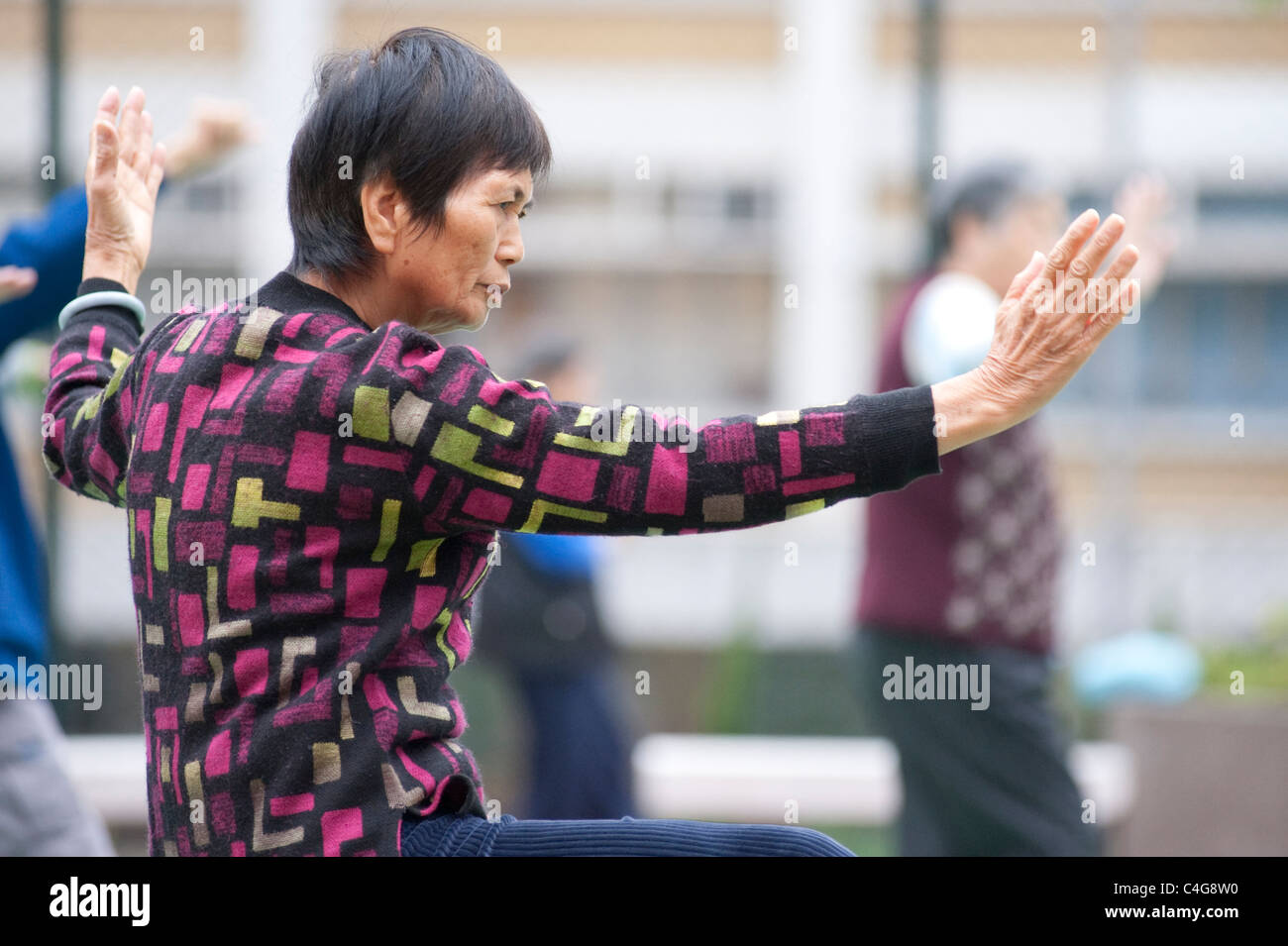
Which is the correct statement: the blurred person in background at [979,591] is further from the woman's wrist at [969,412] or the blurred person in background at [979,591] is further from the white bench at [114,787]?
the white bench at [114,787]

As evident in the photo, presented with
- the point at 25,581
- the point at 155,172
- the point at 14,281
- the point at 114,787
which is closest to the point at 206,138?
the point at 14,281

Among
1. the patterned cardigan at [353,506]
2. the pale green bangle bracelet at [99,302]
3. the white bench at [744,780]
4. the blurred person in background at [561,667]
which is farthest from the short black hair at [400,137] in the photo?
the white bench at [744,780]

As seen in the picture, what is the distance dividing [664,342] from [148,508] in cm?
1197

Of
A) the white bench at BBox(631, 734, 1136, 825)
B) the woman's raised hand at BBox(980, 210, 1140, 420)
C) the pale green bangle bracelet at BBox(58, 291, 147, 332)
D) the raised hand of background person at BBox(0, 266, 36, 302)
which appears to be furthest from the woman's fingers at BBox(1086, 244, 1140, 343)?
the white bench at BBox(631, 734, 1136, 825)

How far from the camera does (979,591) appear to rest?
3666 millimetres

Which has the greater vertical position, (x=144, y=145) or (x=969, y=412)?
(x=144, y=145)

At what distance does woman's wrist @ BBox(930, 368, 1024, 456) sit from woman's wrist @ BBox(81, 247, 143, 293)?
1.12 meters

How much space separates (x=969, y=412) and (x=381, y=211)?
65 centimetres

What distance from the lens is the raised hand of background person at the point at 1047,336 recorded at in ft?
4.93

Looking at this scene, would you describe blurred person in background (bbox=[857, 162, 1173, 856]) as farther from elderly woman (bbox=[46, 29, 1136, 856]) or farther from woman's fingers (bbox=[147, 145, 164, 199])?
elderly woman (bbox=[46, 29, 1136, 856])

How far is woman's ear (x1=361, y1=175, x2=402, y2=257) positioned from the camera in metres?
1.57

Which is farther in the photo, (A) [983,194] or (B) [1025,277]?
(A) [983,194]

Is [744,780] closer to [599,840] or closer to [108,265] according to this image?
[108,265]
